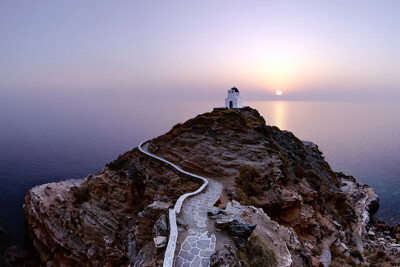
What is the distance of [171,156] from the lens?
23.7m

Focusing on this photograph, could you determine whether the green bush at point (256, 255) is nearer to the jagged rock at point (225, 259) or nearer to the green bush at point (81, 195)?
the jagged rock at point (225, 259)

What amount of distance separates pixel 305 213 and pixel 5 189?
48264 mm

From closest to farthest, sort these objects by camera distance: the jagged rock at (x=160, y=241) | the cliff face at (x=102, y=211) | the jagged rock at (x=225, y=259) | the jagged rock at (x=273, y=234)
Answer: the jagged rock at (x=225, y=259)
the jagged rock at (x=160, y=241)
the jagged rock at (x=273, y=234)
the cliff face at (x=102, y=211)

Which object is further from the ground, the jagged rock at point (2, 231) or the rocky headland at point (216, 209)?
the rocky headland at point (216, 209)

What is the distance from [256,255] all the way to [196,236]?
8.41ft

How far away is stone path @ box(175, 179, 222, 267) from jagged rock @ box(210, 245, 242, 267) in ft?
1.38

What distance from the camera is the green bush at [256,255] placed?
878 cm

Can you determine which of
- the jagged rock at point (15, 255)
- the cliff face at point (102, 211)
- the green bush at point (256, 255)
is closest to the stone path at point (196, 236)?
the green bush at point (256, 255)

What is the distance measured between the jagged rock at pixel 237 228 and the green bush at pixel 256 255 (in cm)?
30

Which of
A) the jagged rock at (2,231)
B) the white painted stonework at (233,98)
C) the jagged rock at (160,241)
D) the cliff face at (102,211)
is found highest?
the white painted stonework at (233,98)

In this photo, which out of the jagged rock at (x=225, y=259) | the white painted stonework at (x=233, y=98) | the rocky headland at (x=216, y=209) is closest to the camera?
the jagged rock at (x=225, y=259)

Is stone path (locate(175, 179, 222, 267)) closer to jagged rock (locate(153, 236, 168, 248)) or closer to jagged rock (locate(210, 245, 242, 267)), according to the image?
jagged rock (locate(210, 245, 242, 267))

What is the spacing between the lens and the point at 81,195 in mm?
25094

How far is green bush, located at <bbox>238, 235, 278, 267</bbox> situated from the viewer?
8.78 metres
